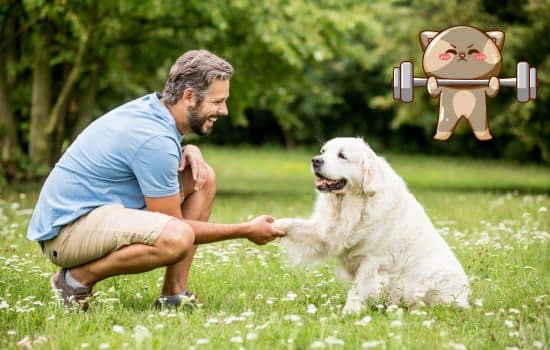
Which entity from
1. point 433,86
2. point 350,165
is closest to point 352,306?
point 350,165

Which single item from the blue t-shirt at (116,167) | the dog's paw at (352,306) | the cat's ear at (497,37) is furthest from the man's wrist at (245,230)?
the cat's ear at (497,37)

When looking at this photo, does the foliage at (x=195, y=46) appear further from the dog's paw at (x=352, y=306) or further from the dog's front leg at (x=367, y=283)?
the dog's paw at (x=352, y=306)

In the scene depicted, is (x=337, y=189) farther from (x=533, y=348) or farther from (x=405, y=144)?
(x=405, y=144)

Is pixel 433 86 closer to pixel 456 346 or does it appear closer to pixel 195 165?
pixel 195 165

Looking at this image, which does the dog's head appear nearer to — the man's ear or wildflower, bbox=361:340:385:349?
the man's ear

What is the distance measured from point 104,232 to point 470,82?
95.4 inches

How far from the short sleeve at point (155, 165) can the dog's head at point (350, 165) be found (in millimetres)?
1003

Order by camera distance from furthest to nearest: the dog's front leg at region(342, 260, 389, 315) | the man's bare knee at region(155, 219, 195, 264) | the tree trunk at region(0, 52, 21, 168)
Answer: the tree trunk at region(0, 52, 21, 168), the dog's front leg at region(342, 260, 389, 315), the man's bare knee at region(155, 219, 195, 264)

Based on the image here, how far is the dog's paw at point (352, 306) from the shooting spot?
4.78 m

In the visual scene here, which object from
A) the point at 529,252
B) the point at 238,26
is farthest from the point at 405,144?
the point at 529,252

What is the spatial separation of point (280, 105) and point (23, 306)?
499 inches

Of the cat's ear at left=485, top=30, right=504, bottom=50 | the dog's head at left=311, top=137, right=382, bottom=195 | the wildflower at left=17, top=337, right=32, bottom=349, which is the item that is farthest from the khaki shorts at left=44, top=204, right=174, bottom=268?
the cat's ear at left=485, top=30, right=504, bottom=50

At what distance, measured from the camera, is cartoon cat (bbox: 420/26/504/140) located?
483 cm

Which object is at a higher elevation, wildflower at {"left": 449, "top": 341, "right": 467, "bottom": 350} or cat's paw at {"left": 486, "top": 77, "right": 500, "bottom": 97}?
cat's paw at {"left": 486, "top": 77, "right": 500, "bottom": 97}
